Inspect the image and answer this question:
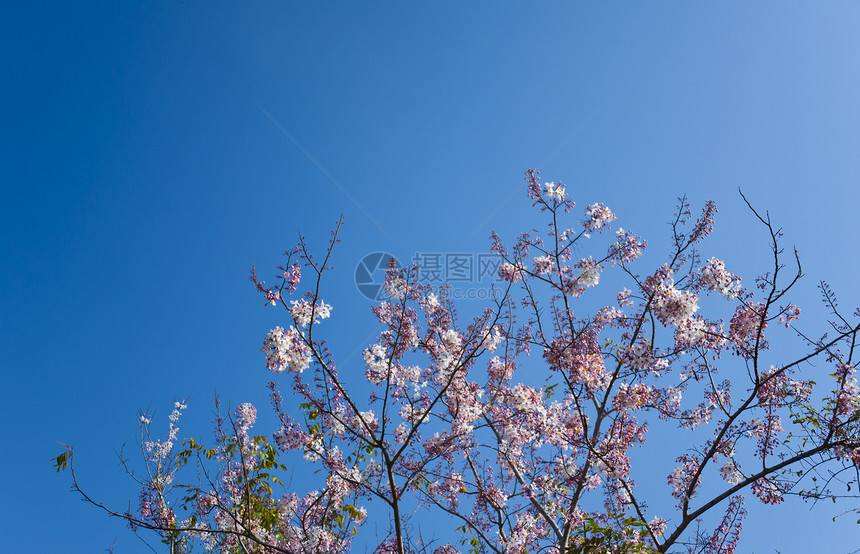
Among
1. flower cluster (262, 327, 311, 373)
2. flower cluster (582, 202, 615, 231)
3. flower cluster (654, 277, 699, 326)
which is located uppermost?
flower cluster (582, 202, 615, 231)

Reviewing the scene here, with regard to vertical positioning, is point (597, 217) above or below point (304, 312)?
above

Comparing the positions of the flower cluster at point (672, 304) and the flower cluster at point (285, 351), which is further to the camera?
the flower cluster at point (672, 304)

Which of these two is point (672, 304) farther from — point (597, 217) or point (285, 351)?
point (285, 351)

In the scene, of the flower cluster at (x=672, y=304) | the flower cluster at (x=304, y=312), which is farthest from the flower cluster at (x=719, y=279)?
the flower cluster at (x=304, y=312)

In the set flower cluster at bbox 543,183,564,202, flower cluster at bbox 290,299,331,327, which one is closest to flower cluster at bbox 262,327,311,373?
flower cluster at bbox 290,299,331,327

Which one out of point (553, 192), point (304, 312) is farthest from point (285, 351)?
point (553, 192)

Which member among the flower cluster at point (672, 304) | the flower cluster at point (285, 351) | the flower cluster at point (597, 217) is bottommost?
the flower cluster at point (285, 351)

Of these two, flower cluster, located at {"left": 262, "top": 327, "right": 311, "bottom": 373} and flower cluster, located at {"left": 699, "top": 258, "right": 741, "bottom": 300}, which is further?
flower cluster, located at {"left": 699, "top": 258, "right": 741, "bottom": 300}

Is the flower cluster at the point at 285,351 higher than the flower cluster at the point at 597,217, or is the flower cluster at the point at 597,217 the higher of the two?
the flower cluster at the point at 597,217

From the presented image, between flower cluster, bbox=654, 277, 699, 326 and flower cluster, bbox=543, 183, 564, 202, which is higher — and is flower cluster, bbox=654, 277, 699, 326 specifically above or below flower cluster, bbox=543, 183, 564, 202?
below

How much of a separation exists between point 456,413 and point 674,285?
2655 millimetres

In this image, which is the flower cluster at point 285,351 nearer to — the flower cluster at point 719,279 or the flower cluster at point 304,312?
the flower cluster at point 304,312

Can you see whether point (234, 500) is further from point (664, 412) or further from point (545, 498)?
point (664, 412)

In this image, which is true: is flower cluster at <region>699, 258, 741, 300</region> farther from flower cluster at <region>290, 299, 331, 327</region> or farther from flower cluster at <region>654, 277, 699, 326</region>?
flower cluster at <region>290, 299, 331, 327</region>
